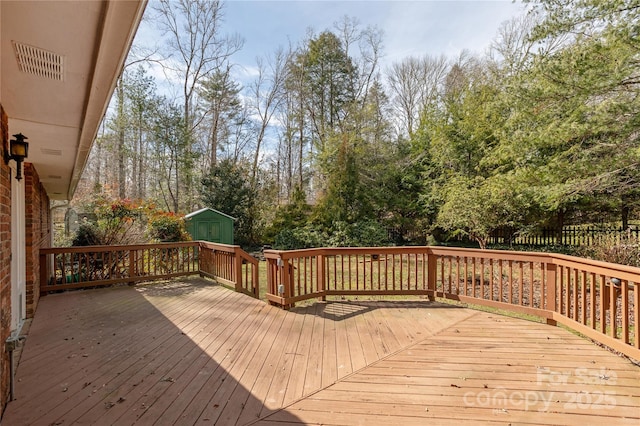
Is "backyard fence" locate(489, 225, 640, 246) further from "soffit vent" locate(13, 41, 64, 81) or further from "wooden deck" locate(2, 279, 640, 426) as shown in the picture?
"soffit vent" locate(13, 41, 64, 81)

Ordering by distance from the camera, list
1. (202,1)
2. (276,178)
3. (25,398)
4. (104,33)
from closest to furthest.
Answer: (104,33)
(25,398)
(202,1)
(276,178)

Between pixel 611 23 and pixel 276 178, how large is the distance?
17.5 metres

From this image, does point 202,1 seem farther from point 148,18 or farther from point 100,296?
point 100,296

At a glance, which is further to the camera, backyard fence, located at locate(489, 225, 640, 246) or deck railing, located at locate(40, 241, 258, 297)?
backyard fence, located at locate(489, 225, 640, 246)

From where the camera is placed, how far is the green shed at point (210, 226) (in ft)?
39.4

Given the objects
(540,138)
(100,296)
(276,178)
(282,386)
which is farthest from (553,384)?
(276,178)

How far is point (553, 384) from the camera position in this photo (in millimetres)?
2383

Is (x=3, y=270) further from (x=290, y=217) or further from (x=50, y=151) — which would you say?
(x=290, y=217)

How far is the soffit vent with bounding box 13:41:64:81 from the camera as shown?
5.45ft

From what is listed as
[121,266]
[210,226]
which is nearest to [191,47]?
[210,226]

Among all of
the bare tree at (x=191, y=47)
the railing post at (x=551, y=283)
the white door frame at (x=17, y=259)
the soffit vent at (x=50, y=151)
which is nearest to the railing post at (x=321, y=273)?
the railing post at (x=551, y=283)

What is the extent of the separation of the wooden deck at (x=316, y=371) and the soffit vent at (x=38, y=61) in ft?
7.30

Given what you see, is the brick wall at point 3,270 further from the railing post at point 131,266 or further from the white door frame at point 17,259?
the railing post at point 131,266

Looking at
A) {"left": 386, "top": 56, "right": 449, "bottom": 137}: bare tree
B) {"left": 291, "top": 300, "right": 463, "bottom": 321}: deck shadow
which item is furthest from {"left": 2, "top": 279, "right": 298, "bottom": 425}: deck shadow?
{"left": 386, "top": 56, "right": 449, "bottom": 137}: bare tree
